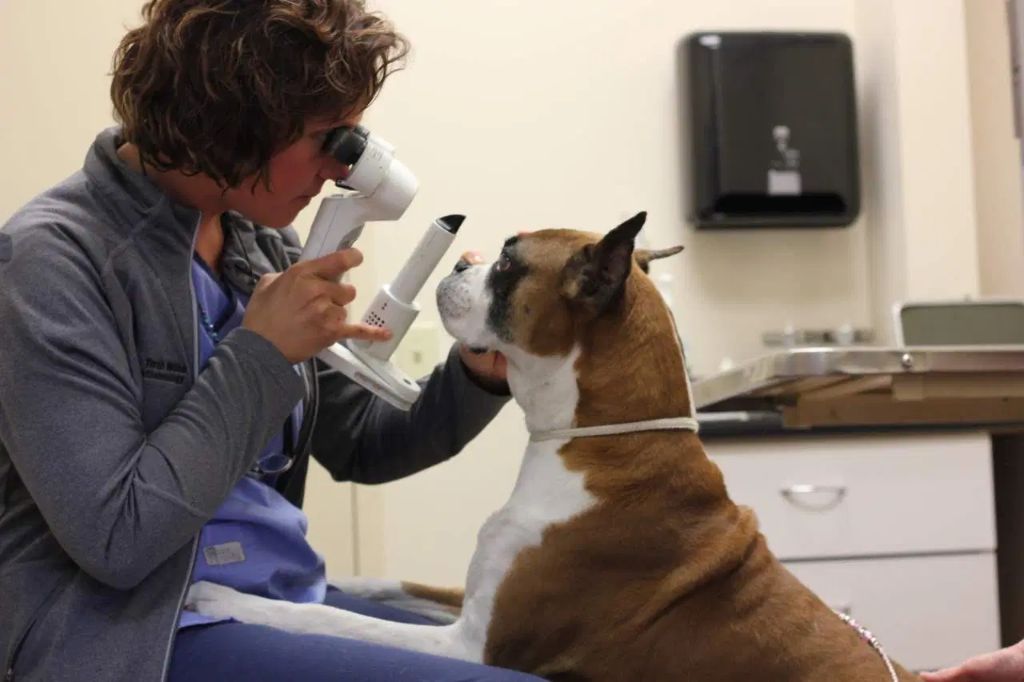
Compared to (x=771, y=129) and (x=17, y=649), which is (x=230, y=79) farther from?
(x=771, y=129)

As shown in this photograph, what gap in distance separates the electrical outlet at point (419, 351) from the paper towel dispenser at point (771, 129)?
85 cm

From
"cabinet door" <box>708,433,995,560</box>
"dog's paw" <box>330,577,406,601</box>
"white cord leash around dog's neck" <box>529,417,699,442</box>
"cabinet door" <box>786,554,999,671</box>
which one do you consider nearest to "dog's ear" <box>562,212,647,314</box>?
"white cord leash around dog's neck" <box>529,417,699,442</box>

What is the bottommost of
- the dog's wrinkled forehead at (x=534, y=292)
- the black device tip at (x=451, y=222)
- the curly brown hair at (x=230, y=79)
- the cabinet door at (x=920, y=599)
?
the cabinet door at (x=920, y=599)

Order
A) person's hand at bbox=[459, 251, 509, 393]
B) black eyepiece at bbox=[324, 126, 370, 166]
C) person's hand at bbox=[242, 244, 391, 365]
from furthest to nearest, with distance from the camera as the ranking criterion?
person's hand at bbox=[459, 251, 509, 393]
black eyepiece at bbox=[324, 126, 370, 166]
person's hand at bbox=[242, 244, 391, 365]

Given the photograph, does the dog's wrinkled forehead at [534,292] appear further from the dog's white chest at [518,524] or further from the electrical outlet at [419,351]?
the electrical outlet at [419,351]

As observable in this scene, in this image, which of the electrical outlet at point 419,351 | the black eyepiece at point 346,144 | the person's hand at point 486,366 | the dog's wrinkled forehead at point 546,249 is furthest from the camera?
the electrical outlet at point 419,351

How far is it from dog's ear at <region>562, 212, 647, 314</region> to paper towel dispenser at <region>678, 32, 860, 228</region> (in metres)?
1.78

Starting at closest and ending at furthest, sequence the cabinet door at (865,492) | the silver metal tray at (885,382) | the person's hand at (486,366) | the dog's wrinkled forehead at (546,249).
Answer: the dog's wrinkled forehead at (546,249) → the person's hand at (486,366) → the silver metal tray at (885,382) → the cabinet door at (865,492)

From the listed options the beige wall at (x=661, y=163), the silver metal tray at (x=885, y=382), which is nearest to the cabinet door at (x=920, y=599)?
the silver metal tray at (x=885, y=382)

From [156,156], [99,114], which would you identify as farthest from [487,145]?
[156,156]

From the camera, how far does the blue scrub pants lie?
45.9 inches

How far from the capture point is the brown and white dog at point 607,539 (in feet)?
4.33

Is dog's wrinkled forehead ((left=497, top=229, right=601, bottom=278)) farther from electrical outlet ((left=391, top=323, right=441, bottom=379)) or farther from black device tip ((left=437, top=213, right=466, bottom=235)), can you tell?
electrical outlet ((left=391, top=323, right=441, bottom=379))

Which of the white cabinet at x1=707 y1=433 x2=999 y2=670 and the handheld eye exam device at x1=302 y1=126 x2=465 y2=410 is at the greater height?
the handheld eye exam device at x1=302 y1=126 x2=465 y2=410
